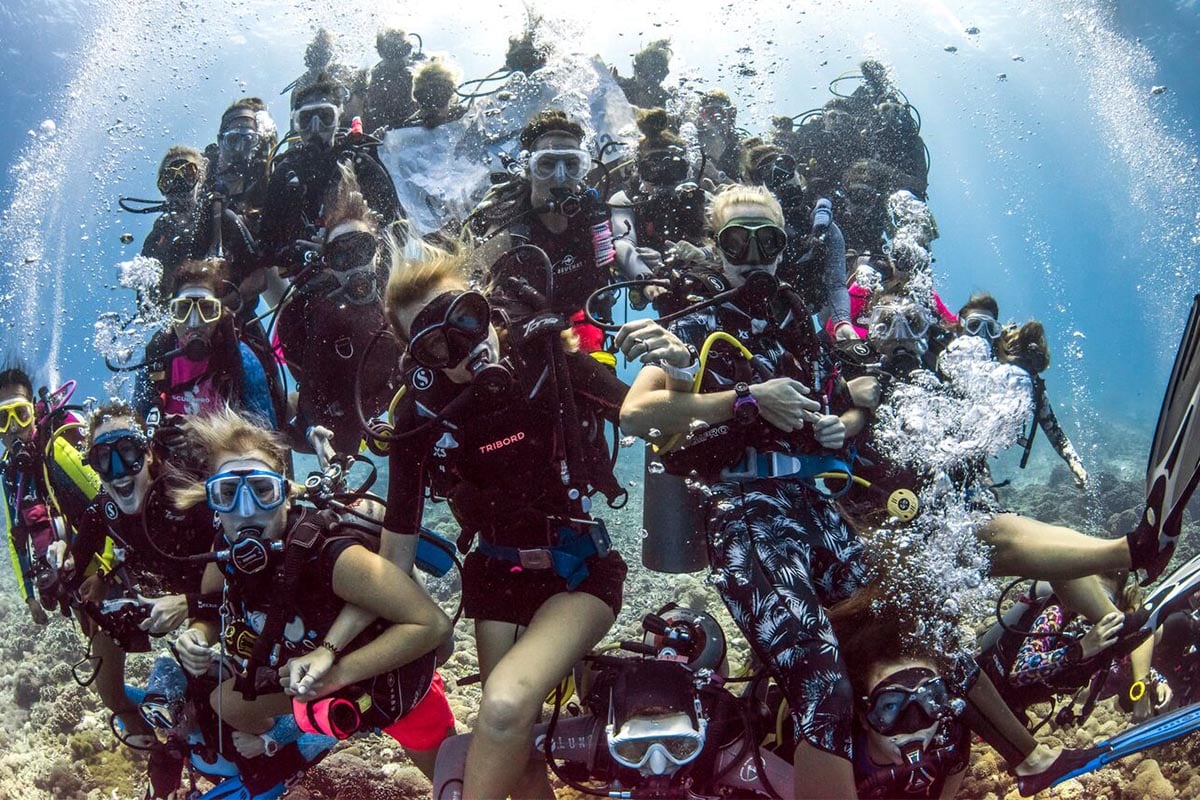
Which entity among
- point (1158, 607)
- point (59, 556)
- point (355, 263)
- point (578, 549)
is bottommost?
point (59, 556)

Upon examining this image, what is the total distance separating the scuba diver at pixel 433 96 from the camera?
9.29 meters

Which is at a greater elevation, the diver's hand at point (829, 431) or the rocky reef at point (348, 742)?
the diver's hand at point (829, 431)

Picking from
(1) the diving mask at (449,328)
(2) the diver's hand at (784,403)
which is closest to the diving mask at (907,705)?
(2) the diver's hand at (784,403)

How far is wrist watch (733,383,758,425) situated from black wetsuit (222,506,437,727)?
6.06 feet

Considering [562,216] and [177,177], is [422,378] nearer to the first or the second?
[562,216]

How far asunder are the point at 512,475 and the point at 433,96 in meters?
7.60

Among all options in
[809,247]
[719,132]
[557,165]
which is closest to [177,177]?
[557,165]

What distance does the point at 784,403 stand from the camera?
9.93ft

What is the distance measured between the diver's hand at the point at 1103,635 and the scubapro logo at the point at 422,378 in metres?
4.02

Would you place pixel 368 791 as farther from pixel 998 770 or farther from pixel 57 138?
pixel 57 138

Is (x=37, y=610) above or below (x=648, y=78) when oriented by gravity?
below

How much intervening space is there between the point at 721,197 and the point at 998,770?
4.21 m

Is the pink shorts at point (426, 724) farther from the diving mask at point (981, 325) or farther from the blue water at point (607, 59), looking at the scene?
the blue water at point (607, 59)

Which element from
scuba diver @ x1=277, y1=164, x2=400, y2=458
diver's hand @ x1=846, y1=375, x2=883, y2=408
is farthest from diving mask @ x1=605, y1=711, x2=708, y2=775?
scuba diver @ x1=277, y1=164, x2=400, y2=458
